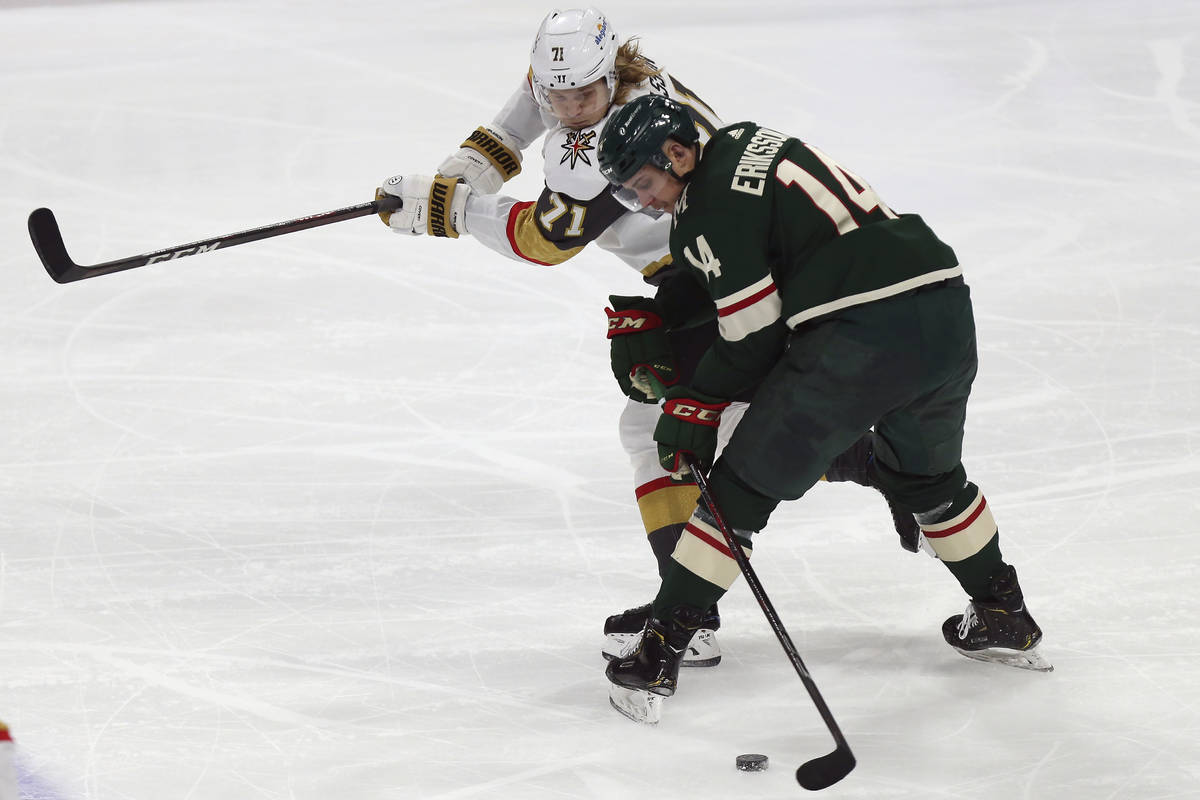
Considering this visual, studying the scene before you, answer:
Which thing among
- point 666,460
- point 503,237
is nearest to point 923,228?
point 666,460

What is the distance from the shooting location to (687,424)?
2807 millimetres

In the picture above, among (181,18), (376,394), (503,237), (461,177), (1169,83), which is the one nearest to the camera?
(503,237)

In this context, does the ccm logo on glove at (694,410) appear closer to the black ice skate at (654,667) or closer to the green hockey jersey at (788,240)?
the green hockey jersey at (788,240)

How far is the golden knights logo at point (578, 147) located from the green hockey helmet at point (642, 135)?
0.33 metres

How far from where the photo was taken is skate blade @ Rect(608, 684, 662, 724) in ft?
9.42

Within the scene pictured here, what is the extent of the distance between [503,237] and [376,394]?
4.88ft

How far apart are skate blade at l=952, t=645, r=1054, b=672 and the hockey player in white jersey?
35 cm

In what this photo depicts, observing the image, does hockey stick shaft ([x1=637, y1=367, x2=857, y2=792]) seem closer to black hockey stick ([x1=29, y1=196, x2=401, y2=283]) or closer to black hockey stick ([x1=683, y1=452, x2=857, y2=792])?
black hockey stick ([x1=683, y1=452, x2=857, y2=792])

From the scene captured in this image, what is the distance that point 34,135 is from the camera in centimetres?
691

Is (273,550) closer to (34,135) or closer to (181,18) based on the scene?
(34,135)

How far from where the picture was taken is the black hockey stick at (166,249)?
3.47m

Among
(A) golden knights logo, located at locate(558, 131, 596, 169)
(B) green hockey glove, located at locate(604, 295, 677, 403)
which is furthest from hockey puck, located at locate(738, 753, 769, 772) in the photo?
(A) golden knights logo, located at locate(558, 131, 596, 169)

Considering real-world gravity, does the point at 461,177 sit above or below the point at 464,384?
above

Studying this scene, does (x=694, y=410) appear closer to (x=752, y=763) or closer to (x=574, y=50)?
(x=752, y=763)
